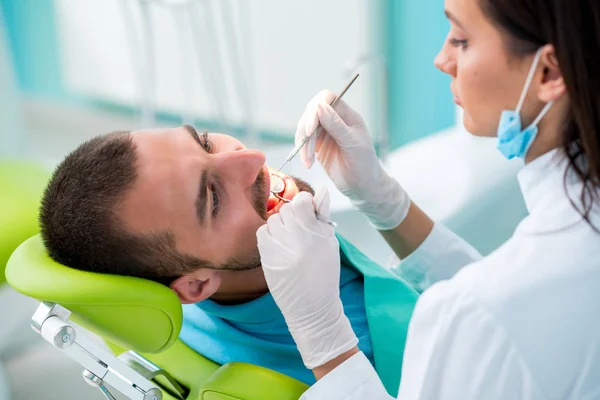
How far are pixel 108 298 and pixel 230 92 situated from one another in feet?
11.2

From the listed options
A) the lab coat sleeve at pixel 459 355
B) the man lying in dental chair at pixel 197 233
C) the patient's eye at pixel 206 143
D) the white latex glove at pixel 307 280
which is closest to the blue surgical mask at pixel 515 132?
the lab coat sleeve at pixel 459 355

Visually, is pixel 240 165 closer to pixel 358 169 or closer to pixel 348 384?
pixel 358 169

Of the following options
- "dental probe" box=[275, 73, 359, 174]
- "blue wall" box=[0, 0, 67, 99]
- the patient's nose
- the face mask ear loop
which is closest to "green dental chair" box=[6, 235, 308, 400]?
the patient's nose

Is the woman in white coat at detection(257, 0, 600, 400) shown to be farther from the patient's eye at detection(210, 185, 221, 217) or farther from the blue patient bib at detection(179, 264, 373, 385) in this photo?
the patient's eye at detection(210, 185, 221, 217)

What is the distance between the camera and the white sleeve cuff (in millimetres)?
1238

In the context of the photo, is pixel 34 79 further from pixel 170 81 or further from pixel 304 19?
pixel 304 19

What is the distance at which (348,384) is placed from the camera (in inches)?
48.9

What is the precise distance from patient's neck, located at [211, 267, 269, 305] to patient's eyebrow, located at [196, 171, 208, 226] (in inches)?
5.6

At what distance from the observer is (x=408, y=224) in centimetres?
173

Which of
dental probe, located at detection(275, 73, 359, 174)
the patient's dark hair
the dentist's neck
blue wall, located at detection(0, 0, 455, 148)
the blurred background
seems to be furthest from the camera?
blue wall, located at detection(0, 0, 455, 148)

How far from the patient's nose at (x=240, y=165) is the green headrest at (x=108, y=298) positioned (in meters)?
0.26

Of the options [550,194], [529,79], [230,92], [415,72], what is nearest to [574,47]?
[529,79]

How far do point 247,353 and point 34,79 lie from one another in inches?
195

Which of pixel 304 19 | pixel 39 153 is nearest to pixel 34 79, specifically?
pixel 39 153
